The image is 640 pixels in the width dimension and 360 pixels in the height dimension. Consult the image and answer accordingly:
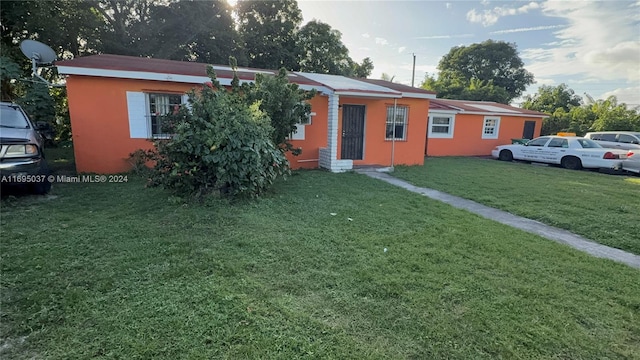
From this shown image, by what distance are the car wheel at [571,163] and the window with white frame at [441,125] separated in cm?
465

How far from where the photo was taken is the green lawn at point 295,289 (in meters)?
2.19

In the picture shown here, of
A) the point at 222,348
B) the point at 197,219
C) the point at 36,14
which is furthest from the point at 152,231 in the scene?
the point at 36,14

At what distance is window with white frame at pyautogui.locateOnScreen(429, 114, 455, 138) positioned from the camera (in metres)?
15.2

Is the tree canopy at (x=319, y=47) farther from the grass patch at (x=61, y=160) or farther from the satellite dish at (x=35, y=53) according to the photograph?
the satellite dish at (x=35, y=53)

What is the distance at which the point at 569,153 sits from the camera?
12.6 meters

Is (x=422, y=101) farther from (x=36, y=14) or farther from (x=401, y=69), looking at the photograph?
(x=401, y=69)

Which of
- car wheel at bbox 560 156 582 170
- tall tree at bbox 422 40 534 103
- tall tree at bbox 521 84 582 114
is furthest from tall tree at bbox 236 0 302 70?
tall tree at bbox 422 40 534 103

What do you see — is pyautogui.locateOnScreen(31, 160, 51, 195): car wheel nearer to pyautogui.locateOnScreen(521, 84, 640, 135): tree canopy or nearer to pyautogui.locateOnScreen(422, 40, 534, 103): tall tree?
pyautogui.locateOnScreen(521, 84, 640, 135): tree canopy

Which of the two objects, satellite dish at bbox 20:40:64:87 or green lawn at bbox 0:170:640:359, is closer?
green lawn at bbox 0:170:640:359

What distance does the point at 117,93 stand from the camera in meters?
7.88

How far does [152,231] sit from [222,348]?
2576 millimetres

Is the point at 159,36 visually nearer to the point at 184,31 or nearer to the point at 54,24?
the point at 184,31

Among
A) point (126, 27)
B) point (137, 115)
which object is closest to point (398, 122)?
point (137, 115)

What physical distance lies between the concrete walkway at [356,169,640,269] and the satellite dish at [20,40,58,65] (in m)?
10.3
